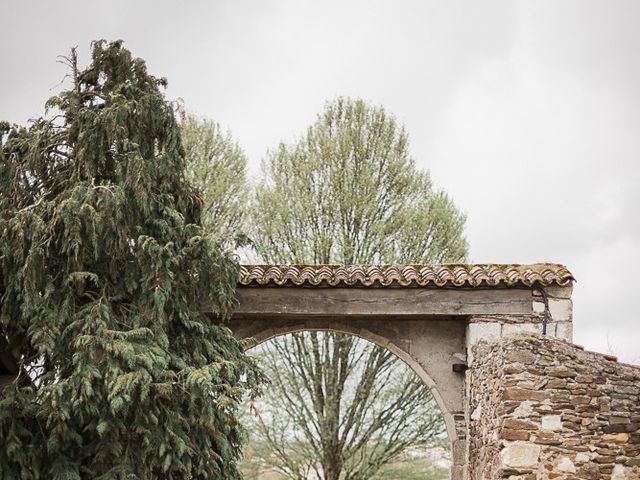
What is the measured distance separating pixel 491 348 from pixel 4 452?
453 centimetres

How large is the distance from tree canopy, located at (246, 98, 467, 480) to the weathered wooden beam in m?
5.09

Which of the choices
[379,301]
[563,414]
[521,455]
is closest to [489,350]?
[563,414]

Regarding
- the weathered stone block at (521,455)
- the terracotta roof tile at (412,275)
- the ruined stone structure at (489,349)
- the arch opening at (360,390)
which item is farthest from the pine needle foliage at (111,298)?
the arch opening at (360,390)

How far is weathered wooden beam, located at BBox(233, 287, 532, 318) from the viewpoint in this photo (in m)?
9.23

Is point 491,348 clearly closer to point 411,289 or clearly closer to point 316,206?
point 411,289

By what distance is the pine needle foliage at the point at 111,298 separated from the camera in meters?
6.99

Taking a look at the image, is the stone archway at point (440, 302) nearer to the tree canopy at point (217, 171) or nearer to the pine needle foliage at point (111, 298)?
the pine needle foliage at point (111, 298)

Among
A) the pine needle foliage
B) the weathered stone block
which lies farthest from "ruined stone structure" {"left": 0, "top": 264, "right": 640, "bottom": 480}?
the pine needle foliage

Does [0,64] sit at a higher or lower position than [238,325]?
higher

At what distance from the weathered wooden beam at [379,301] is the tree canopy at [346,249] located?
200 inches

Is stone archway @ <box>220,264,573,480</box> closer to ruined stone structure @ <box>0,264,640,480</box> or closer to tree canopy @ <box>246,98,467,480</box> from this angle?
ruined stone structure @ <box>0,264,640,480</box>

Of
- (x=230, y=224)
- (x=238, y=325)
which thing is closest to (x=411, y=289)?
(x=238, y=325)

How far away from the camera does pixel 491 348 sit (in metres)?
8.21

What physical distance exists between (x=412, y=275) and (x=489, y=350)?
4.39ft
